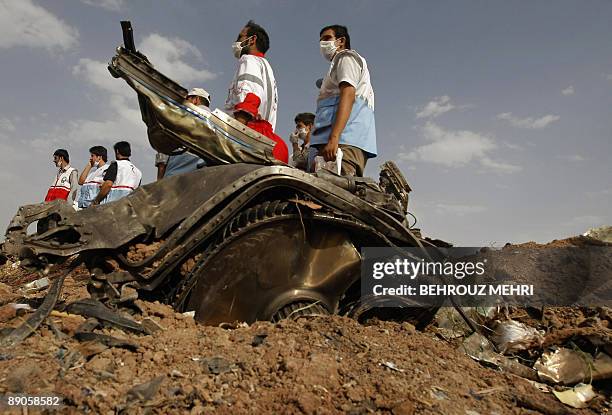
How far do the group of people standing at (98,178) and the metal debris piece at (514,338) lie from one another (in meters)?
4.72

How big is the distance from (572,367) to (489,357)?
49 centimetres

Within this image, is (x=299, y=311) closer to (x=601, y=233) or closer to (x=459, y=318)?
(x=459, y=318)

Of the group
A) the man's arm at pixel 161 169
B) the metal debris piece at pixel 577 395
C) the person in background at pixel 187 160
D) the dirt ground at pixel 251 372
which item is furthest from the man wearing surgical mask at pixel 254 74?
the metal debris piece at pixel 577 395

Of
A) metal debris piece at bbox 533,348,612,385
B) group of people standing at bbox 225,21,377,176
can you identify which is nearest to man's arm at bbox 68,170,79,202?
group of people standing at bbox 225,21,377,176

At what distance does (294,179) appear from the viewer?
2.58 metres

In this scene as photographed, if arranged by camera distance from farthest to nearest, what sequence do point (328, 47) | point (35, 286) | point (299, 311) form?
point (35, 286) < point (328, 47) < point (299, 311)

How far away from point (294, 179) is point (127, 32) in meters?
1.47

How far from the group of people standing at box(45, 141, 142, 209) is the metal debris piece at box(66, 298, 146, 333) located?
12.2 ft

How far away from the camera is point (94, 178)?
7625mm

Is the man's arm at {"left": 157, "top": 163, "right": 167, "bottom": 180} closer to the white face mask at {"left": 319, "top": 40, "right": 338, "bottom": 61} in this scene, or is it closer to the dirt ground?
the white face mask at {"left": 319, "top": 40, "right": 338, "bottom": 61}

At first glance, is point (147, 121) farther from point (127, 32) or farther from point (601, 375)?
point (601, 375)

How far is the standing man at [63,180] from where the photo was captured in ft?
26.9

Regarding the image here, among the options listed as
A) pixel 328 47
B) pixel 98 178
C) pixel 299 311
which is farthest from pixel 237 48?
pixel 98 178

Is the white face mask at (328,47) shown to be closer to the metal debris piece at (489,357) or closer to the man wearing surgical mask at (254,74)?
the man wearing surgical mask at (254,74)
